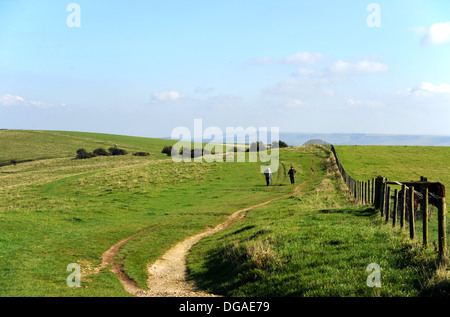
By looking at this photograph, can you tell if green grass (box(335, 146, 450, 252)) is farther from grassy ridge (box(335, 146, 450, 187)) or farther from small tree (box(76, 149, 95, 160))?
small tree (box(76, 149, 95, 160))

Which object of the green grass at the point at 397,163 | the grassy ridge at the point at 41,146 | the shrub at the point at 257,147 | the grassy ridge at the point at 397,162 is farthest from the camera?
the grassy ridge at the point at 41,146

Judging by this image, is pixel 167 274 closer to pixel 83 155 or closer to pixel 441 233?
pixel 441 233

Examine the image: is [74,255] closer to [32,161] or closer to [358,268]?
[358,268]

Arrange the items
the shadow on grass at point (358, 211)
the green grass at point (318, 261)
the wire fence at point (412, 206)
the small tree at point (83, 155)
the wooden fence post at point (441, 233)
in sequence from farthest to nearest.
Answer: the small tree at point (83, 155)
the shadow on grass at point (358, 211)
the wire fence at point (412, 206)
the wooden fence post at point (441, 233)
the green grass at point (318, 261)

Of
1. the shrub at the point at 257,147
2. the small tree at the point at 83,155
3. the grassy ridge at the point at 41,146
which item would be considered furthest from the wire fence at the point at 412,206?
the grassy ridge at the point at 41,146

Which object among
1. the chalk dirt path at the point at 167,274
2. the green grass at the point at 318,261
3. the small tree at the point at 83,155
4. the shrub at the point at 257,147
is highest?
the shrub at the point at 257,147

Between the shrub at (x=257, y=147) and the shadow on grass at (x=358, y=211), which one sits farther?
the shrub at (x=257, y=147)

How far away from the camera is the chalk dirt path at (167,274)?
12.6 meters

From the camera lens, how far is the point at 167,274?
15586 millimetres

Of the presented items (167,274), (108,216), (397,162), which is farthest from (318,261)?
(397,162)

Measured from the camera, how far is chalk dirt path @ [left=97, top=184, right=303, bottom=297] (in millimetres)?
12609

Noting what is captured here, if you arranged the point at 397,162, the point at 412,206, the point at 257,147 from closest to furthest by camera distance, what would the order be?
the point at 412,206 < the point at 397,162 < the point at 257,147

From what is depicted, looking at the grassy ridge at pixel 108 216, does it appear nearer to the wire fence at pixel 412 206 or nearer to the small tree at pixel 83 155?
the wire fence at pixel 412 206
